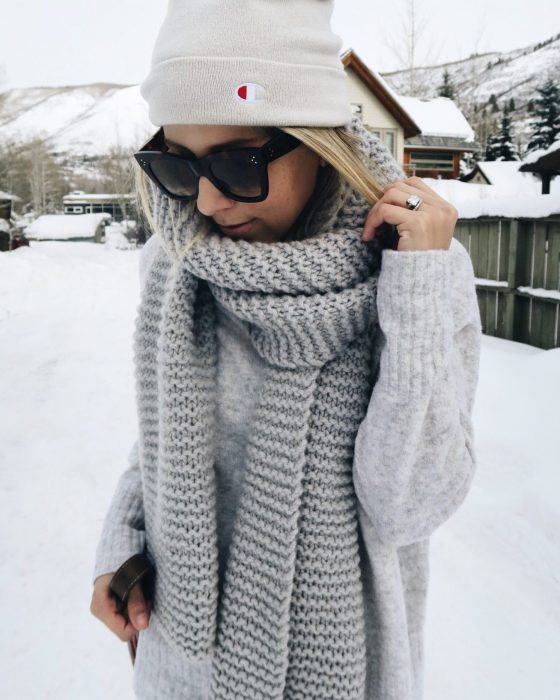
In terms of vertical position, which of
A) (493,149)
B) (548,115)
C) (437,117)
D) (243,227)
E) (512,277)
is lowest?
(512,277)

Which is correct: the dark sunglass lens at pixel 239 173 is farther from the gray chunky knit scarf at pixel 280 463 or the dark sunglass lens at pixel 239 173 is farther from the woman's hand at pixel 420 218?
the woman's hand at pixel 420 218

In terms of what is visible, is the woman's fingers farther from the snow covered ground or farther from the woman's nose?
the snow covered ground

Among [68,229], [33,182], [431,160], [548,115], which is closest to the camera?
[431,160]

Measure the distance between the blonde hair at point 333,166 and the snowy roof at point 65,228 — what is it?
29694 millimetres

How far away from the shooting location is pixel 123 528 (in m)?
1.17

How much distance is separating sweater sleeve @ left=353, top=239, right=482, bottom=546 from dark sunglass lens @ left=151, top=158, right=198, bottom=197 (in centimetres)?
38

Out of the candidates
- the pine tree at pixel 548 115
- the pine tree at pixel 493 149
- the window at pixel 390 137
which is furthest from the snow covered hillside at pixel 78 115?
the window at pixel 390 137


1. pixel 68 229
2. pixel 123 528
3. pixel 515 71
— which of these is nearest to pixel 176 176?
pixel 123 528

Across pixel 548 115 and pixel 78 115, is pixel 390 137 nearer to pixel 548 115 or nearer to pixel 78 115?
pixel 548 115

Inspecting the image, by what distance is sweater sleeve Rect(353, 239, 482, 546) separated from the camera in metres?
0.80

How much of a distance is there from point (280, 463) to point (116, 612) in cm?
45

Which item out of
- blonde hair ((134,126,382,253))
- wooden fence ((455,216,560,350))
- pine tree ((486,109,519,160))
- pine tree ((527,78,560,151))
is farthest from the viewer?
pine tree ((486,109,519,160))

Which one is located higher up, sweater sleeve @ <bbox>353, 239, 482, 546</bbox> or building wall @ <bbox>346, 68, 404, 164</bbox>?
building wall @ <bbox>346, 68, 404, 164</bbox>

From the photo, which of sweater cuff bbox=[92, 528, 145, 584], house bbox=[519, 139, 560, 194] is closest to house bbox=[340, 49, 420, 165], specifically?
house bbox=[519, 139, 560, 194]
